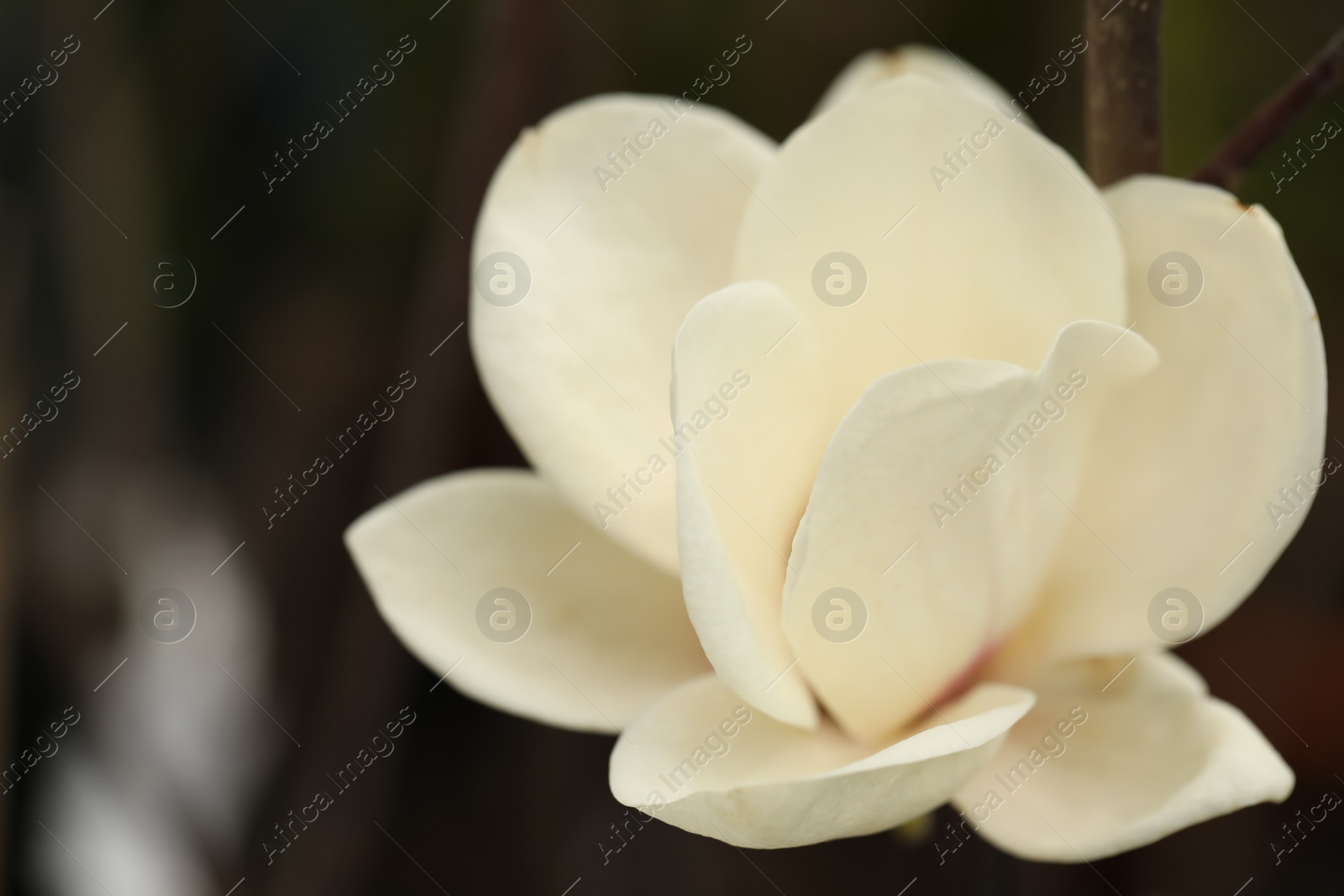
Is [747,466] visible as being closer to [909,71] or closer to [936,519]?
[936,519]

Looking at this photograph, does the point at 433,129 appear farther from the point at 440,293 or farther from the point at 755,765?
the point at 755,765

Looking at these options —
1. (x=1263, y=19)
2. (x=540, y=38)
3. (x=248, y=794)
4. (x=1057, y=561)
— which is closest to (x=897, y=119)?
(x=1057, y=561)

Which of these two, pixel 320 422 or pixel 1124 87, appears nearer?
pixel 1124 87

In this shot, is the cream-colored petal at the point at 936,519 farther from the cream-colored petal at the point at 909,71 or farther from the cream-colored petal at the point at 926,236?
the cream-colored petal at the point at 909,71

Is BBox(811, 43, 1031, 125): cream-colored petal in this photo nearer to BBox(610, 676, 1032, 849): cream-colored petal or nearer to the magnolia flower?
the magnolia flower

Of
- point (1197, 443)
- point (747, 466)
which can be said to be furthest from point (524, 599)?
point (1197, 443)
